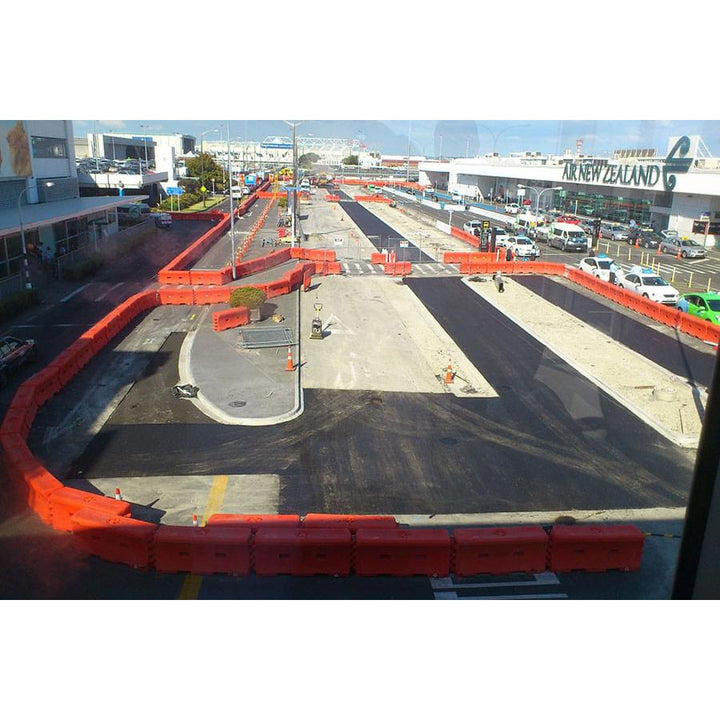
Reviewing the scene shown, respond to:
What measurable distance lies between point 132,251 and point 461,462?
104 ft

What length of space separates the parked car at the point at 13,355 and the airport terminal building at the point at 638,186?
15269 mm

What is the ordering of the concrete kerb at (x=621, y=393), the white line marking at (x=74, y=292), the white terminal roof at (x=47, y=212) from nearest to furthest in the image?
the concrete kerb at (x=621, y=393)
the white terminal roof at (x=47, y=212)
the white line marking at (x=74, y=292)

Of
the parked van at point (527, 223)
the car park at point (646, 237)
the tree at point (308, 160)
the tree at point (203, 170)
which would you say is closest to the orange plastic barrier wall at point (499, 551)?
the car park at point (646, 237)

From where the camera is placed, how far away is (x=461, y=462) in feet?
40.3

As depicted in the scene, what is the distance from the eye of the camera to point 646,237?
36.1 metres

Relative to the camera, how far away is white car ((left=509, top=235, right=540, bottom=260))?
1404 inches

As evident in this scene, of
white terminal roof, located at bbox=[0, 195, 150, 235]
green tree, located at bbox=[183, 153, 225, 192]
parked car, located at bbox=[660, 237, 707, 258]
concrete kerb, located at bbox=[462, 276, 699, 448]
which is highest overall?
green tree, located at bbox=[183, 153, 225, 192]

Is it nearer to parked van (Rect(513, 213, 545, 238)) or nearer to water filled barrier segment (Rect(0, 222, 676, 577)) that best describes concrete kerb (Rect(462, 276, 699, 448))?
water filled barrier segment (Rect(0, 222, 676, 577))

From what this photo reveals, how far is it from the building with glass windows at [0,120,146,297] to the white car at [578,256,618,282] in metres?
23.1

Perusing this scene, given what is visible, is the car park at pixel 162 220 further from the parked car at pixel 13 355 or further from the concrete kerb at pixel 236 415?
the concrete kerb at pixel 236 415

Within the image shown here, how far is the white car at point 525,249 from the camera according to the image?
3566 cm

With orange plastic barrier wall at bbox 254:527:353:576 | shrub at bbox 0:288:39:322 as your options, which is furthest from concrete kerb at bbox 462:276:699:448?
shrub at bbox 0:288:39:322

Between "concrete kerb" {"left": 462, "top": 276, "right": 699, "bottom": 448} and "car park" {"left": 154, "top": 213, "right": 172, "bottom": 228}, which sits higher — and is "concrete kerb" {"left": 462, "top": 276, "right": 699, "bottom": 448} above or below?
below

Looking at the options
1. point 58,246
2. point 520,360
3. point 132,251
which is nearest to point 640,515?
point 520,360
